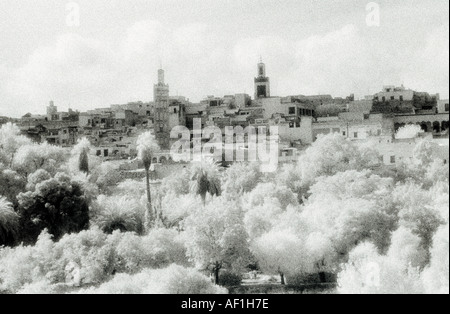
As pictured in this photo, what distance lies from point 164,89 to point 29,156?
10.2m

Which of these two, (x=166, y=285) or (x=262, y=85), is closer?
(x=166, y=285)

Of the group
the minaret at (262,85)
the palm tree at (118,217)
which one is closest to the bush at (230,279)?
the palm tree at (118,217)

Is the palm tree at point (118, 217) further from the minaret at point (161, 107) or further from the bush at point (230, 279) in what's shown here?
the minaret at point (161, 107)

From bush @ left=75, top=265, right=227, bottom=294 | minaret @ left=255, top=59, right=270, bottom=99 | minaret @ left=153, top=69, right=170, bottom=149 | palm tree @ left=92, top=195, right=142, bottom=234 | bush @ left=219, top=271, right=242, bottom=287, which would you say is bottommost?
bush @ left=219, top=271, right=242, bottom=287

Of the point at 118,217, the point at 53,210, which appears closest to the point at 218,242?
the point at 118,217

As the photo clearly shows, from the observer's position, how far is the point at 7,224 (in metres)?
14.3

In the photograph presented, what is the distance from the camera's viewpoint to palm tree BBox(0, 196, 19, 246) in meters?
14.1

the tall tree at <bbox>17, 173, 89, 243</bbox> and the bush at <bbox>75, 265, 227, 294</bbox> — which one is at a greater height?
the tall tree at <bbox>17, 173, 89, 243</bbox>

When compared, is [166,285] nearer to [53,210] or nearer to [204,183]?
[53,210]

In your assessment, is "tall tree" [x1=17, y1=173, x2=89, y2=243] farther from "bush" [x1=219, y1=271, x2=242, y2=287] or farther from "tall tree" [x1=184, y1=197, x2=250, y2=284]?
"bush" [x1=219, y1=271, x2=242, y2=287]

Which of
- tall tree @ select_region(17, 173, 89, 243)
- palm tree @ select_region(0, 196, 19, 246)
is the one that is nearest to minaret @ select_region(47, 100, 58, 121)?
tall tree @ select_region(17, 173, 89, 243)

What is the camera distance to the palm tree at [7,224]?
1415cm
